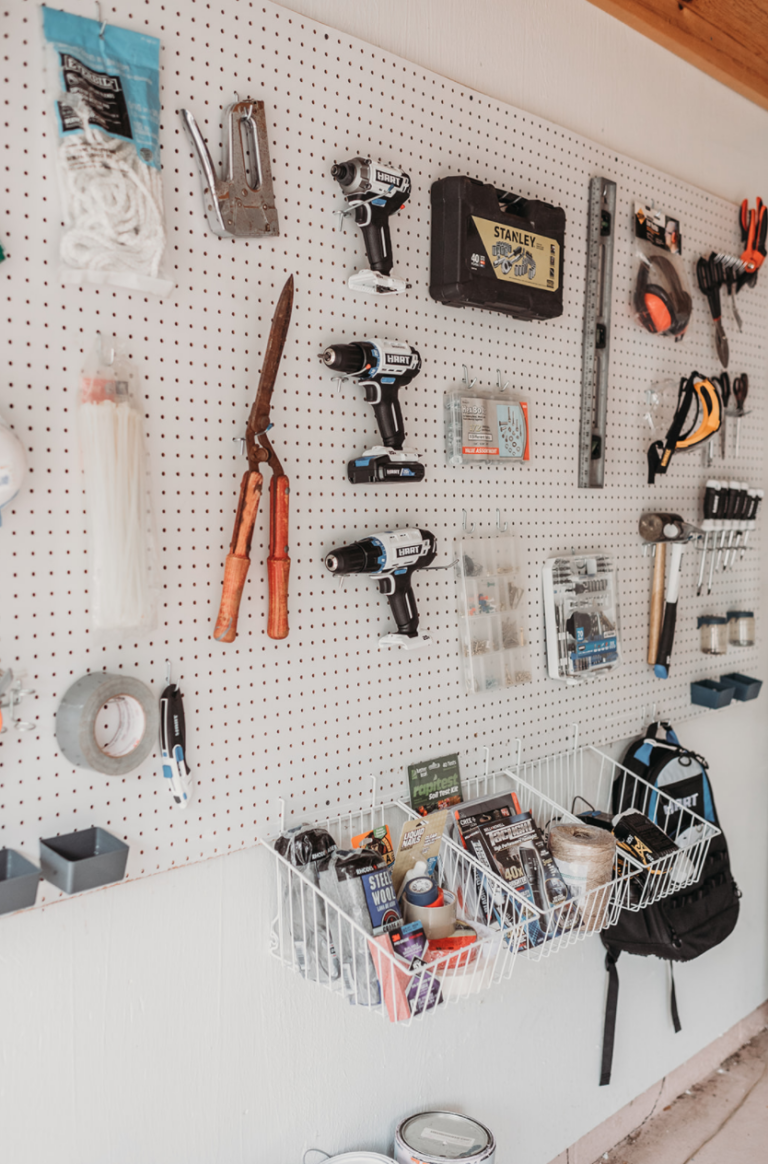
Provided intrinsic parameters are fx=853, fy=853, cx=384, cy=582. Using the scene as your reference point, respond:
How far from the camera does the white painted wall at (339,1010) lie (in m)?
1.17

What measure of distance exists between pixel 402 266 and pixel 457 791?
96 cm

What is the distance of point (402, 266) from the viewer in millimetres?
1481

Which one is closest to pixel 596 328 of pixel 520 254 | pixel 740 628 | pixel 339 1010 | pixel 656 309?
pixel 656 309

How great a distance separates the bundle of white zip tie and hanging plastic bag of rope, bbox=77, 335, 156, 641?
0.34 feet

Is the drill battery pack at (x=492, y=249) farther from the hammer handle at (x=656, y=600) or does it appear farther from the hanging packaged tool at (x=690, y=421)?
the hammer handle at (x=656, y=600)

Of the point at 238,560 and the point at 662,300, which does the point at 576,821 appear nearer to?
the point at 238,560

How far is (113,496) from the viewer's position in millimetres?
1063

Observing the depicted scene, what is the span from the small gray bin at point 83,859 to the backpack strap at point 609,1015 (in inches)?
56.0

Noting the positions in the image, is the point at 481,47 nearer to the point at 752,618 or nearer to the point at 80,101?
the point at 80,101

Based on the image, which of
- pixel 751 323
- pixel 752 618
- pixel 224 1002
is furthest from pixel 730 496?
pixel 224 1002

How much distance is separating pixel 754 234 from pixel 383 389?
1454 mm

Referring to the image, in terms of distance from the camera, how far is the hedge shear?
3.88 ft

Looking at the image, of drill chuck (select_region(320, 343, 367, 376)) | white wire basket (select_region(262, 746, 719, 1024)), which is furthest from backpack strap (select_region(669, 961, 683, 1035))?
drill chuck (select_region(320, 343, 367, 376))

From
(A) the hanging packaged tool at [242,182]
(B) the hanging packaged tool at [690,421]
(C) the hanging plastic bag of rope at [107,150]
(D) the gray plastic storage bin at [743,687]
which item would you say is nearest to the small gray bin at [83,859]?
(C) the hanging plastic bag of rope at [107,150]
